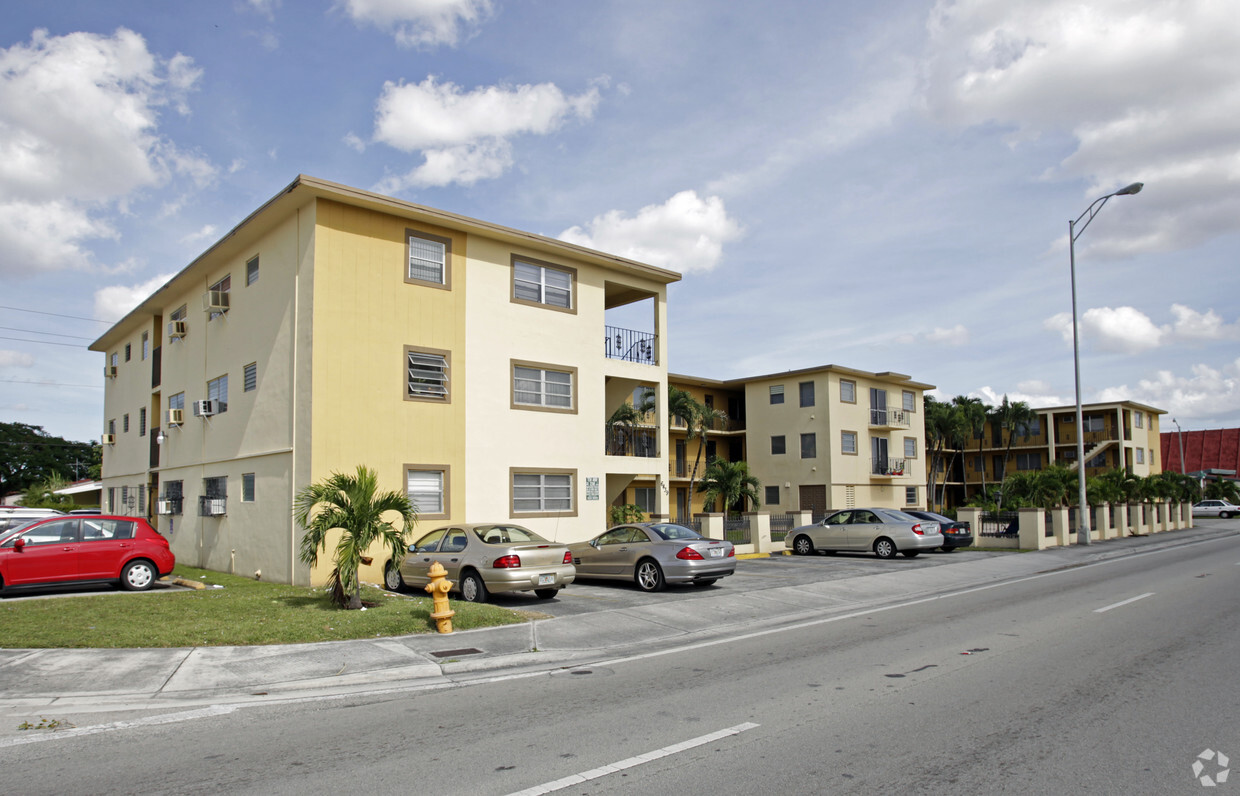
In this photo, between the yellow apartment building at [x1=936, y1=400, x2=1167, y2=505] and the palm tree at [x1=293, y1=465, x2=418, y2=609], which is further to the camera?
the yellow apartment building at [x1=936, y1=400, x2=1167, y2=505]

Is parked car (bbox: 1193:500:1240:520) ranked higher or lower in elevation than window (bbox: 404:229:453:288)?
lower

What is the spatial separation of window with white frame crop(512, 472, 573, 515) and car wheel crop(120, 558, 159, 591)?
7.85m

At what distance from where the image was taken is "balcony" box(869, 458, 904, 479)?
152ft

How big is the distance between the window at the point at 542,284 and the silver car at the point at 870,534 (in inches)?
428

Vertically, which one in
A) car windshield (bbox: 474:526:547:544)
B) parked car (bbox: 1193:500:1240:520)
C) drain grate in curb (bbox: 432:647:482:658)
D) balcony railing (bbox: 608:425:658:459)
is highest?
balcony railing (bbox: 608:425:658:459)

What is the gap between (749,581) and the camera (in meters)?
18.0

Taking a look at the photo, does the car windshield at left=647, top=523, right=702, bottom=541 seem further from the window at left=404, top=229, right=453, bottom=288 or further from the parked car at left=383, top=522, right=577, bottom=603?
the window at left=404, top=229, right=453, bottom=288

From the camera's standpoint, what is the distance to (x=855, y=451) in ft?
148

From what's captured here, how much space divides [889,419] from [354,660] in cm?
4243

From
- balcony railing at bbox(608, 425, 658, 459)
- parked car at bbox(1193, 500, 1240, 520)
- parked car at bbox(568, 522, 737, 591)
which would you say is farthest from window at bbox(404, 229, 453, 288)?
parked car at bbox(1193, 500, 1240, 520)

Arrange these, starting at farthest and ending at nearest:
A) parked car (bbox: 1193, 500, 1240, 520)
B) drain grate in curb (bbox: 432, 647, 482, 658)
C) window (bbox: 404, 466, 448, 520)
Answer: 1. parked car (bbox: 1193, 500, 1240, 520)
2. window (bbox: 404, 466, 448, 520)
3. drain grate in curb (bbox: 432, 647, 482, 658)

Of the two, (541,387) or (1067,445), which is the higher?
(541,387)

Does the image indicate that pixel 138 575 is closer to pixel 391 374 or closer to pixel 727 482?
pixel 391 374

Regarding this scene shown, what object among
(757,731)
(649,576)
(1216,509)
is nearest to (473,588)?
(649,576)
